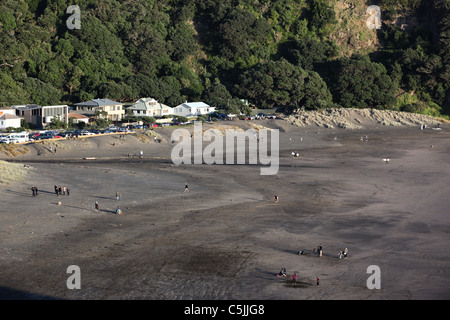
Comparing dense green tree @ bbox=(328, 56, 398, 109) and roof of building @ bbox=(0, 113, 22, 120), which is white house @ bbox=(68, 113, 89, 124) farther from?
dense green tree @ bbox=(328, 56, 398, 109)

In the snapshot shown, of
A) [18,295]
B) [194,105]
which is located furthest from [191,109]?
[18,295]

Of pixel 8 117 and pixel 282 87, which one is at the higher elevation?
pixel 282 87

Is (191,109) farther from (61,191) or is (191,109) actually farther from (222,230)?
(222,230)

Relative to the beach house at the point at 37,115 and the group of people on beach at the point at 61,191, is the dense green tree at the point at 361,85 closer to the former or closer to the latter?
the beach house at the point at 37,115

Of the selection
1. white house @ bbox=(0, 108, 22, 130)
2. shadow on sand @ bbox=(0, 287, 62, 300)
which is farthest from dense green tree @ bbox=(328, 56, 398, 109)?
shadow on sand @ bbox=(0, 287, 62, 300)

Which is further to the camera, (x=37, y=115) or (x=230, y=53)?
(x=230, y=53)

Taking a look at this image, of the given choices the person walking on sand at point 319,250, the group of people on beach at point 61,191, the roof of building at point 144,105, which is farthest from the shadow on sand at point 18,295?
the roof of building at point 144,105
